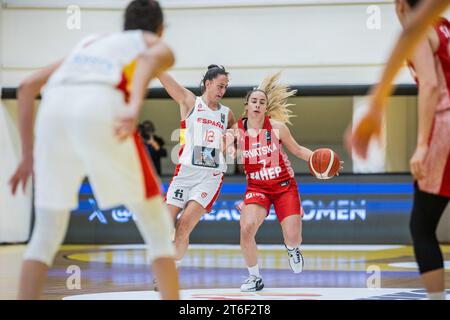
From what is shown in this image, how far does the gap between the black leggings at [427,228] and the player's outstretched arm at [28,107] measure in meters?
2.07

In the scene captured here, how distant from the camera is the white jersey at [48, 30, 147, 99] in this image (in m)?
4.30

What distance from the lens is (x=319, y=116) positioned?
2012 cm

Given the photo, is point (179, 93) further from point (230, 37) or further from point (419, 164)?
point (230, 37)

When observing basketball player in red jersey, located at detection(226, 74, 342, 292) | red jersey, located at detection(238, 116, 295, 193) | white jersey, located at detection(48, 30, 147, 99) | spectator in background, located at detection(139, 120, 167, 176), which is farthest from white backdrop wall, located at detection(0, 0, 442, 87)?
white jersey, located at detection(48, 30, 147, 99)

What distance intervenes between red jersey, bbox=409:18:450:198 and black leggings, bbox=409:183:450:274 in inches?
2.2

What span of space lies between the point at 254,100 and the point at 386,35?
744cm

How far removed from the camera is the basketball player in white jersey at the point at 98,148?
418cm

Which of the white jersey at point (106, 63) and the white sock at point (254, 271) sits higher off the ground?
the white jersey at point (106, 63)

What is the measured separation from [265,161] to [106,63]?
14.2 feet

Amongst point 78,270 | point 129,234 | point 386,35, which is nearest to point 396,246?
point 386,35

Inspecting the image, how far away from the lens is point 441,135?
4.59 meters

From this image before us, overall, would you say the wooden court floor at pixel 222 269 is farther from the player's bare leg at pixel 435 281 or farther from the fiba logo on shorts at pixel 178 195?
the player's bare leg at pixel 435 281

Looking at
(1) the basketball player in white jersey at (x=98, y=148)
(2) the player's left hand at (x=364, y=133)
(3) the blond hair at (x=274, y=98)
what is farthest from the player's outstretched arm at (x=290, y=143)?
(1) the basketball player in white jersey at (x=98, y=148)

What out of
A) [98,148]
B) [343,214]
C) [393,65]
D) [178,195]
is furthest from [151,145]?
[393,65]
